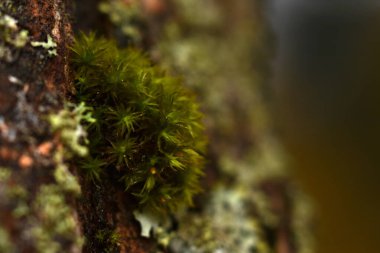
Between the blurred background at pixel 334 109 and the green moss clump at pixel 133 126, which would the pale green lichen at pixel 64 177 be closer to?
the green moss clump at pixel 133 126

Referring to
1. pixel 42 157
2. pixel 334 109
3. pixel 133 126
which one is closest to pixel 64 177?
pixel 42 157

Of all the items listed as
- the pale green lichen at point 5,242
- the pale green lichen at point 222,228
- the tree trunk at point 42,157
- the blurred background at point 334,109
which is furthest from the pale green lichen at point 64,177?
the blurred background at point 334,109

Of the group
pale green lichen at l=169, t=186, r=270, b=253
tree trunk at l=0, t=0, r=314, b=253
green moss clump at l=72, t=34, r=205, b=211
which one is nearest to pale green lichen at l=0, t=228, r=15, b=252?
tree trunk at l=0, t=0, r=314, b=253

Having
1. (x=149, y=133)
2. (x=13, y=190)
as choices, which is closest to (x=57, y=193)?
(x=13, y=190)

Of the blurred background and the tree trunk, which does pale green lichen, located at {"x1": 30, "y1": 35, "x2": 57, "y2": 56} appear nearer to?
A: the tree trunk

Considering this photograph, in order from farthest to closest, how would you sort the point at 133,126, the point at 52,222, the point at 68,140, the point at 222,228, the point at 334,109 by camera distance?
the point at 334,109
the point at 222,228
the point at 133,126
the point at 68,140
the point at 52,222

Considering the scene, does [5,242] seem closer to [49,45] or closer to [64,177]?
[64,177]

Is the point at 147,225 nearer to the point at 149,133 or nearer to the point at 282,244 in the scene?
the point at 149,133
